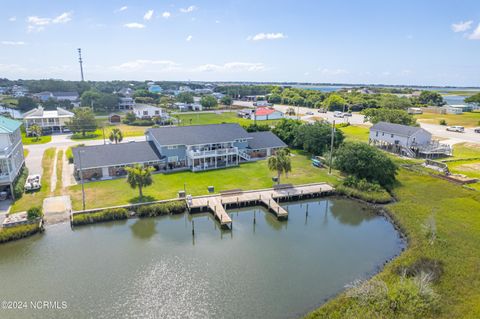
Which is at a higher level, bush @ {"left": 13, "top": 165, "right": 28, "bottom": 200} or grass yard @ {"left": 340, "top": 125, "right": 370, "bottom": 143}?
grass yard @ {"left": 340, "top": 125, "right": 370, "bottom": 143}

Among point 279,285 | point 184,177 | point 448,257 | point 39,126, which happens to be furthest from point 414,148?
point 39,126

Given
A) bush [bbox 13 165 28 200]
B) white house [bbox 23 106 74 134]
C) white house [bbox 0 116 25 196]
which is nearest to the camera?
white house [bbox 0 116 25 196]

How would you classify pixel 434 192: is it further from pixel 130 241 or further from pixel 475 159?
pixel 130 241

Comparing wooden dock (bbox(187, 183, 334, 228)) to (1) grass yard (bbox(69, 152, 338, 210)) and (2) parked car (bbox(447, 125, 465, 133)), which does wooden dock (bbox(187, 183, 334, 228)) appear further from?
(2) parked car (bbox(447, 125, 465, 133))

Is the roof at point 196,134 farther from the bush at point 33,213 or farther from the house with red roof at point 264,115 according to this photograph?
the house with red roof at point 264,115

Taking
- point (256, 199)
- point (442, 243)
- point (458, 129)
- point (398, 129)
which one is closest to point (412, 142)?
point (398, 129)

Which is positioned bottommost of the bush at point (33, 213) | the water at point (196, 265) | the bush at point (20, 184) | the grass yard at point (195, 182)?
the water at point (196, 265)

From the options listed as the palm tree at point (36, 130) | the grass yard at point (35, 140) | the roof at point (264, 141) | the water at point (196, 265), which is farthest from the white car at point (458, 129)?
the palm tree at point (36, 130)

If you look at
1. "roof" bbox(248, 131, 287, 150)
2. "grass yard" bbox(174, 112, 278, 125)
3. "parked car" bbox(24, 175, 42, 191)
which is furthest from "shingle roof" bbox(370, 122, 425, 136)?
"parked car" bbox(24, 175, 42, 191)
